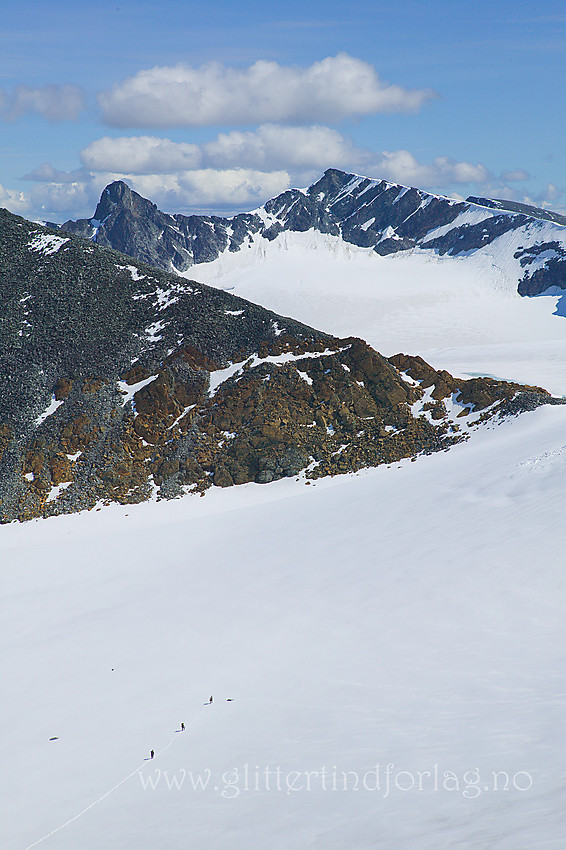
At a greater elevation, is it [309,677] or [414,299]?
[414,299]

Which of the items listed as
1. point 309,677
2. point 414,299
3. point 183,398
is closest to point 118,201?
point 414,299

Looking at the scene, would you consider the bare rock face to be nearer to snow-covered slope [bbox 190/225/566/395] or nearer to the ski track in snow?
the ski track in snow

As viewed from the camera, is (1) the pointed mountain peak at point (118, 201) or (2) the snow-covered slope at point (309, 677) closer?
(2) the snow-covered slope at point (309, 677)

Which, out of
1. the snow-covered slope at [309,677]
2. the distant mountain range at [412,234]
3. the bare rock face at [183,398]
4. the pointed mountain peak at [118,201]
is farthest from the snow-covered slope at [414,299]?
the snow-covered slope at [309,677]

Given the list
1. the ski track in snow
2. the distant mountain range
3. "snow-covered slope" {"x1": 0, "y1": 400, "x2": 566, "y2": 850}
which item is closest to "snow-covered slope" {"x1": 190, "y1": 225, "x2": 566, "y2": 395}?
the distant mountain range

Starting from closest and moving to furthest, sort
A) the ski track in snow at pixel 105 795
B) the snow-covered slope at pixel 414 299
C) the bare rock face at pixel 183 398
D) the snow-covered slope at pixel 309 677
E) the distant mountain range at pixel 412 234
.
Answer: the snow-covered slope at pixel 309 677
the ski track in snow at pixel 105 795
the bare rock face at pixel 183 398
the snow-covered slope at pixel 414 299
the distant mountain range at pixel 412 234

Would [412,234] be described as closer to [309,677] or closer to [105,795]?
[309,677]

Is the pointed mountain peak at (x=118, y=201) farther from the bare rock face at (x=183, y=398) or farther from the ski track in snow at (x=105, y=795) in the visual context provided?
the ski track in snow at (x=105, y=795)
